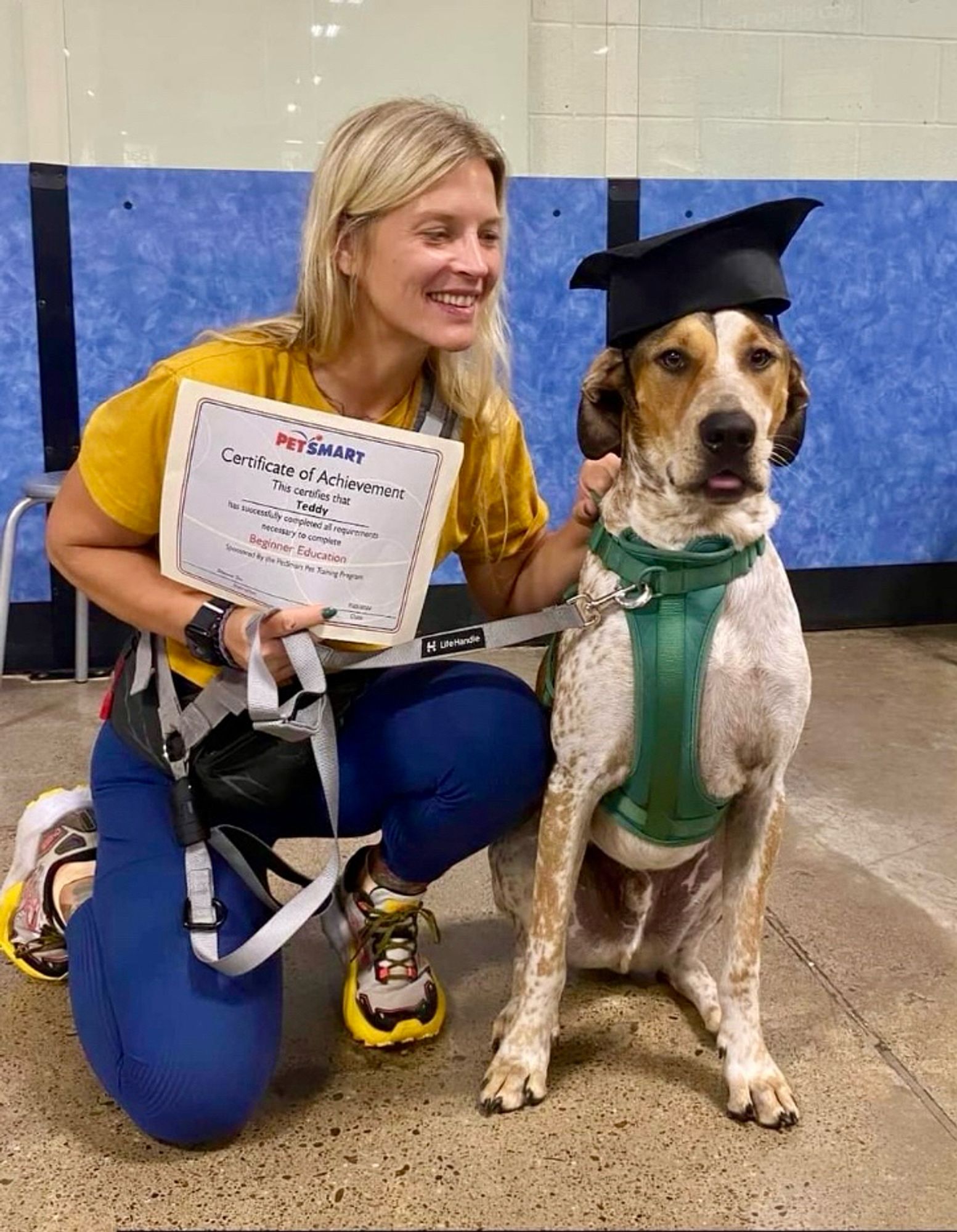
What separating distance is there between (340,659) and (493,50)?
2768 mm

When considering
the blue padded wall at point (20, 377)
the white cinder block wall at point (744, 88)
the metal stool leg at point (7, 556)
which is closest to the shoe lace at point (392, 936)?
the metal stool leg at point (7, 556)

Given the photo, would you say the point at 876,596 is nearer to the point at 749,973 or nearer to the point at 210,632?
the point at 749,973

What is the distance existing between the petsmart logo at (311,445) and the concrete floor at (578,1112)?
891 mm

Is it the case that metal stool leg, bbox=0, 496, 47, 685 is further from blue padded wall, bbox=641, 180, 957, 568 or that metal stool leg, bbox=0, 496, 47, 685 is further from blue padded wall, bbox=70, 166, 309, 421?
blue padded wall, bbox=641, 180, 957, 568

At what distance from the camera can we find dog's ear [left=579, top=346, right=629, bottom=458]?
176 cm

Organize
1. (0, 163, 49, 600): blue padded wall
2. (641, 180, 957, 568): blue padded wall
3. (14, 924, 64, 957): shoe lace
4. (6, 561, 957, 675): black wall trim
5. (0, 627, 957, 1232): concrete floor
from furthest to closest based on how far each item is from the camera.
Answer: (6, 561, 957, 675): black wall trim → (641, 180, 957, 568): blue padded wall → (0, 163, 49, 600): blue padded wall → (14, 924, 64, 957): shoe lace → (0, 627, 957, 1232): concrete floor

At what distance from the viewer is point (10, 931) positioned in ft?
6.72

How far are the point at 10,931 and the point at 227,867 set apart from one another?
1.76ft

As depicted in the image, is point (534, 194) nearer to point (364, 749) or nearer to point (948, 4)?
point (948, 4)

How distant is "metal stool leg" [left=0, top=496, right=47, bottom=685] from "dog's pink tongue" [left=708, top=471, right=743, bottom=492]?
7.71ft

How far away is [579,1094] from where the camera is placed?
1.72 m

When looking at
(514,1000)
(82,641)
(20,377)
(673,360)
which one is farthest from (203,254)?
(514,1000)

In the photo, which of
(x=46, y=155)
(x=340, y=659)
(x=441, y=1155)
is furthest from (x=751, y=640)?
(x=46, y=155)

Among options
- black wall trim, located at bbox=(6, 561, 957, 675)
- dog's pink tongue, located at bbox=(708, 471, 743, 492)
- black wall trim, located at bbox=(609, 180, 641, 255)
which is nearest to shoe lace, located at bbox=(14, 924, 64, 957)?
dog's pink tongue, located at bbox=(708, 471, 743, 492)
